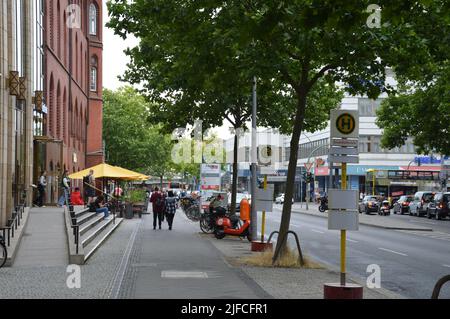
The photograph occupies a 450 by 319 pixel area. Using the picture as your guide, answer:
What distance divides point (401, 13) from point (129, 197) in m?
35.4

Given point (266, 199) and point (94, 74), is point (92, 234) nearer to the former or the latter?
point (266, 199)

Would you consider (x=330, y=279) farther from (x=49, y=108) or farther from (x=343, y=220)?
(x=49, y=108)

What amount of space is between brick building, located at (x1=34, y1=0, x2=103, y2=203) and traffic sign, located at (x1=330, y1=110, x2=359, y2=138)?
75.3 ft

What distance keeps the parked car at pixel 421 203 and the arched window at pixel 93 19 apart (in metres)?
30.1

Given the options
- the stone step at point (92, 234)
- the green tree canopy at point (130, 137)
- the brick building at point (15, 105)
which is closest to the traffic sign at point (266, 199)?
the stone step at point (92, 234)

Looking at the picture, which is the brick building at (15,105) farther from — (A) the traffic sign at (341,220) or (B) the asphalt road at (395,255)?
(A) the traffic sign at (341,220)

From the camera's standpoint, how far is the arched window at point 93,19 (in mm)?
62737

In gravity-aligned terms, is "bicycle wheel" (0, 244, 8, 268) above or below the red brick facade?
below

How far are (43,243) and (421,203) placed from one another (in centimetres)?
3786

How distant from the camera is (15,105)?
25125 mm

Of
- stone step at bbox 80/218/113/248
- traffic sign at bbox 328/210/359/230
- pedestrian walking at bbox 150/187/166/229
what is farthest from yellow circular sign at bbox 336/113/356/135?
pedestrian walking at bbox 150/187/166/229

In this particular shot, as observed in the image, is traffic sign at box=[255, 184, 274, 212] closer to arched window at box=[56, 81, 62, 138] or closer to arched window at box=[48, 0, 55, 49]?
arched window at box=[48, 0, 55, 49]

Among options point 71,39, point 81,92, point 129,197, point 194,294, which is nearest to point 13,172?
point 194,294

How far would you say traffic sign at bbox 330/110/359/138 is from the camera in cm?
1121
